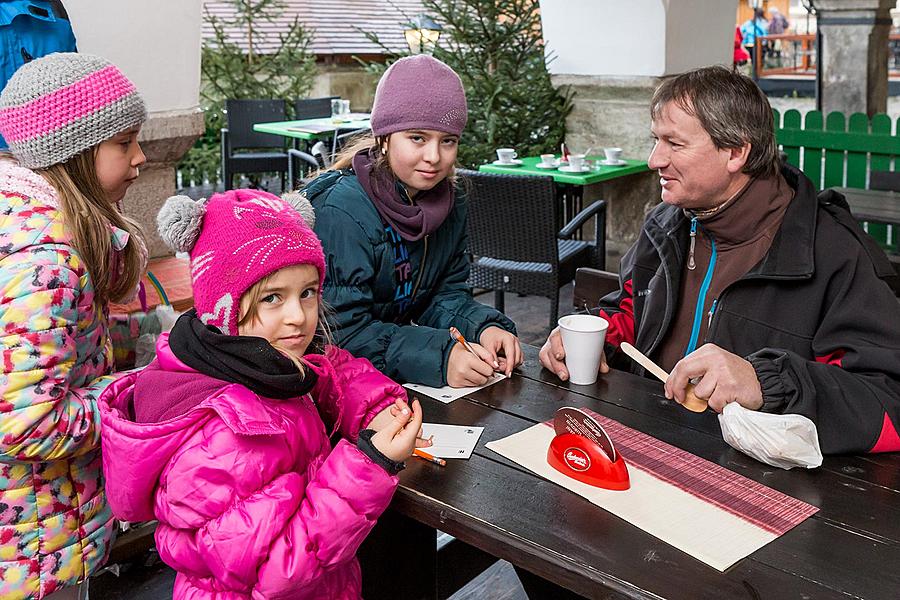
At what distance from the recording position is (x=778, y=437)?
5.29ft

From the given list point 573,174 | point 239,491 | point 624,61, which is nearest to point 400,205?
point 239,491

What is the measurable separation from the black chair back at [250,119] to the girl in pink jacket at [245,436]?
8083mm

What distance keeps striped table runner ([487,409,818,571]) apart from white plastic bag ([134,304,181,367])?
938 mm

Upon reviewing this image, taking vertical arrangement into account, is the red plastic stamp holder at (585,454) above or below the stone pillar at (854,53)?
below

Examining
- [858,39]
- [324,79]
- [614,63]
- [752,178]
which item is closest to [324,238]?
[752,178]

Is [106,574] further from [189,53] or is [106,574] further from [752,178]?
[752,178]

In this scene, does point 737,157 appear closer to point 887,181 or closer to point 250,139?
point 887,181

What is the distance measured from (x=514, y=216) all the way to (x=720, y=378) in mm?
3023

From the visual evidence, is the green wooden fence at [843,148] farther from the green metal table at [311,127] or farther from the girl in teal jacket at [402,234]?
the girl in teal jacket at [402,234]

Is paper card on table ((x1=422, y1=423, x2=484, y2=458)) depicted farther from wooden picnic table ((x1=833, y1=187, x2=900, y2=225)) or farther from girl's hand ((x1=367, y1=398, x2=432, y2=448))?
wooden picnic table ((x1=833, y1=187, x2=900, y2=225))

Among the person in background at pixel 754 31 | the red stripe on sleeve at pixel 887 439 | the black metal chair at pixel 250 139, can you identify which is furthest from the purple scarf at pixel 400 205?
the person in background at pixel 754 31

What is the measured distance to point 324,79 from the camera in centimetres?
1366

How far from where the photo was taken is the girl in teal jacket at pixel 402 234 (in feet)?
6.88

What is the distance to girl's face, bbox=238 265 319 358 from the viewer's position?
5.05ft
